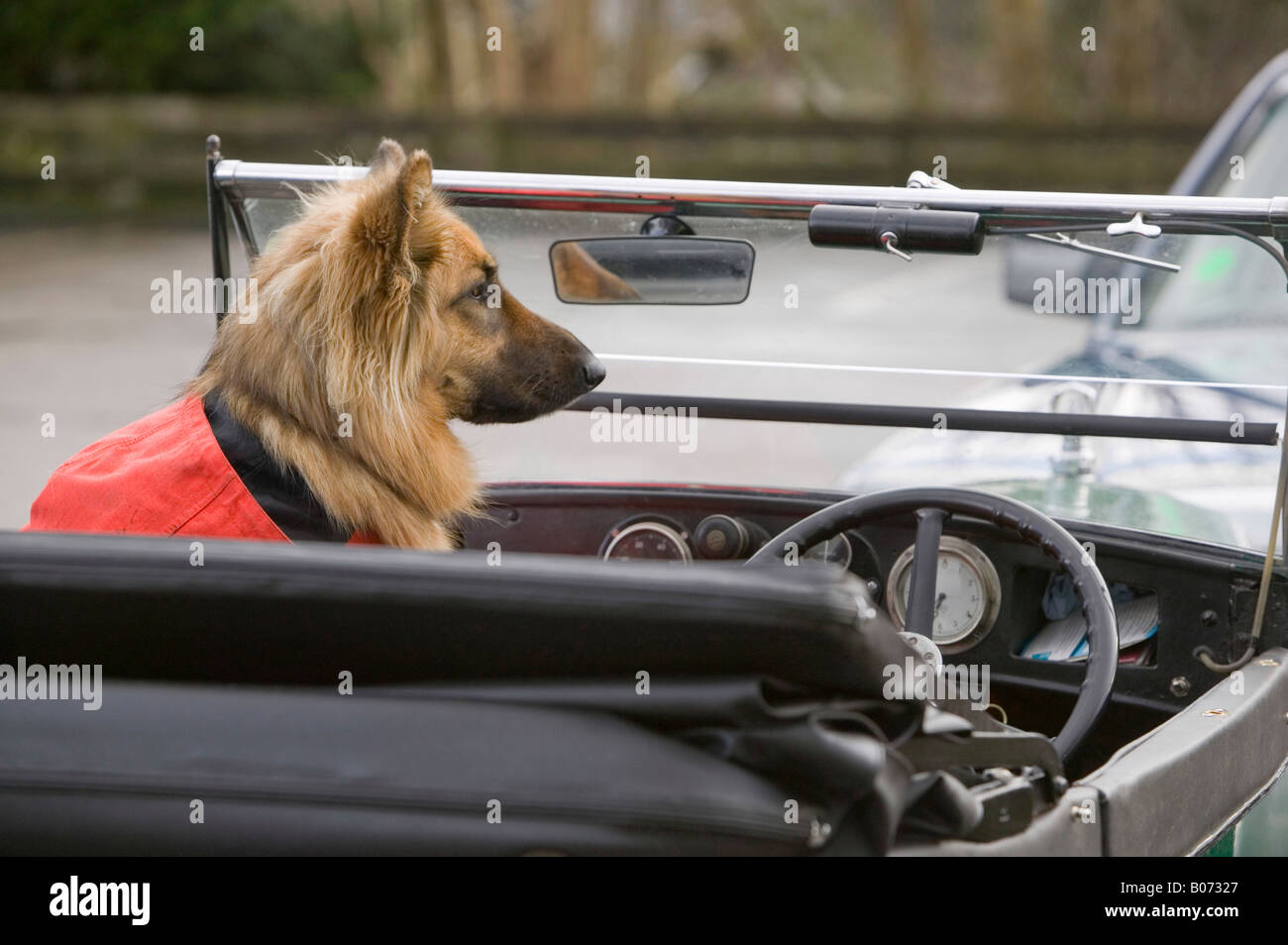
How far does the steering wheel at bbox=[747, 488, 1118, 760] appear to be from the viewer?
2430mm

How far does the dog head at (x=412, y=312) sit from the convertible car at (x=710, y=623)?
0.45 ft

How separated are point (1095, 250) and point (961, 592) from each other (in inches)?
29.5

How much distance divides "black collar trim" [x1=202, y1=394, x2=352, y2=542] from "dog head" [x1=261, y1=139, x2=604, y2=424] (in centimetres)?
20

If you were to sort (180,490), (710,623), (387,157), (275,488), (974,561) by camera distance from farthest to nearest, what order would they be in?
(387,157) → (974,561) → (275,488) → (180,490) → (710,623)

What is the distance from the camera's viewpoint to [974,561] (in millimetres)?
2830

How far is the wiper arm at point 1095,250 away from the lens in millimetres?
2621

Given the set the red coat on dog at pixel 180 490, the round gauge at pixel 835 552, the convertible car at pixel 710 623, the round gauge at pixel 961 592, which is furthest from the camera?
the round gauge at pixel 835 552

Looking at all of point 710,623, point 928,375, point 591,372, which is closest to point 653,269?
point 591,372

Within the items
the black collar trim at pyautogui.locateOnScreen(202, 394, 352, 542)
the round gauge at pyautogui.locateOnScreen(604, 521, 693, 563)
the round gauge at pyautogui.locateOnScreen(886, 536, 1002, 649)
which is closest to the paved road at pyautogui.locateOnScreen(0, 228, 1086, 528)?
the round gauge at pyautogui.locateOnScreen(604, 521, 693, 563)

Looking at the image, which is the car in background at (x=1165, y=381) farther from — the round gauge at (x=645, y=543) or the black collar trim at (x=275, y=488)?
the black collar trim at (x=275, y=488)

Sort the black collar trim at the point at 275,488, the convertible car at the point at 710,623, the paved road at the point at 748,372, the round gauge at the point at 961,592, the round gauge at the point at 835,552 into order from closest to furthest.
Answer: the convertible car at the point at 710,623, the black collar trim at the point at 275,488, the round gauge at the point at 961,592, the round gauge at the point at 835,552, the paved road at the point at 748,372

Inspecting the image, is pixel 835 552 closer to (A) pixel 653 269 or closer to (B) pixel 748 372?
(B) pixel 748 372

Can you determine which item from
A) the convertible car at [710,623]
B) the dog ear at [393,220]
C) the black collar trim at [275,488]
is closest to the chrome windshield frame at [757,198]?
the convertible car at [710,623]
